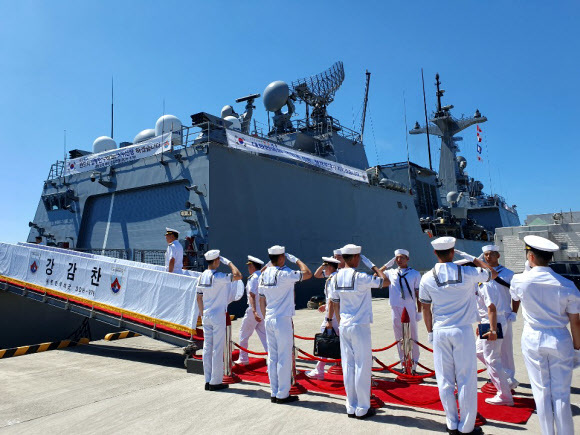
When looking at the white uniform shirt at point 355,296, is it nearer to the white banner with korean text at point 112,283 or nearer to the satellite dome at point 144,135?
the white banner with korean text at point 112,283

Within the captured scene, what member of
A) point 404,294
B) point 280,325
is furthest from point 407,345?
point 280,325

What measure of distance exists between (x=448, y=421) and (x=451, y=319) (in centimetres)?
86

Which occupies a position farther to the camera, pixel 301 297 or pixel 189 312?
pixel 301 297

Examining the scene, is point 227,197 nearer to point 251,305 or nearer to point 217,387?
point 251,305

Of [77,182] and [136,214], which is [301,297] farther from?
[77,182]

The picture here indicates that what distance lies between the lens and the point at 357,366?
13.8 ft

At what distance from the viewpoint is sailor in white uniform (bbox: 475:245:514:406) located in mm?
4324

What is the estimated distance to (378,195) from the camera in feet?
62.7

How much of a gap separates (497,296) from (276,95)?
16.7m

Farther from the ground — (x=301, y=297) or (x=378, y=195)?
(x=378, y=195)

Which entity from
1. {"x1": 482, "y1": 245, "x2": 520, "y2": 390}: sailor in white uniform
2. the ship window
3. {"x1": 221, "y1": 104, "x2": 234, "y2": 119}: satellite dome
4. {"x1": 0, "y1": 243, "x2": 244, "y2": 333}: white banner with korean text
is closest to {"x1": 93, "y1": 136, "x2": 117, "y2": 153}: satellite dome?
the ship window

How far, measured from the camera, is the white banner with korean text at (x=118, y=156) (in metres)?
13.3

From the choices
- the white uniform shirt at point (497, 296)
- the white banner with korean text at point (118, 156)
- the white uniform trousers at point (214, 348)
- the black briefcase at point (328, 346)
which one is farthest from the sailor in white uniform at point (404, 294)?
the white banner with korean text at point (118, 156)

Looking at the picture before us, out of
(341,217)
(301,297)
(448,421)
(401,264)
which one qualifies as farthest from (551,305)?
(341,217)
